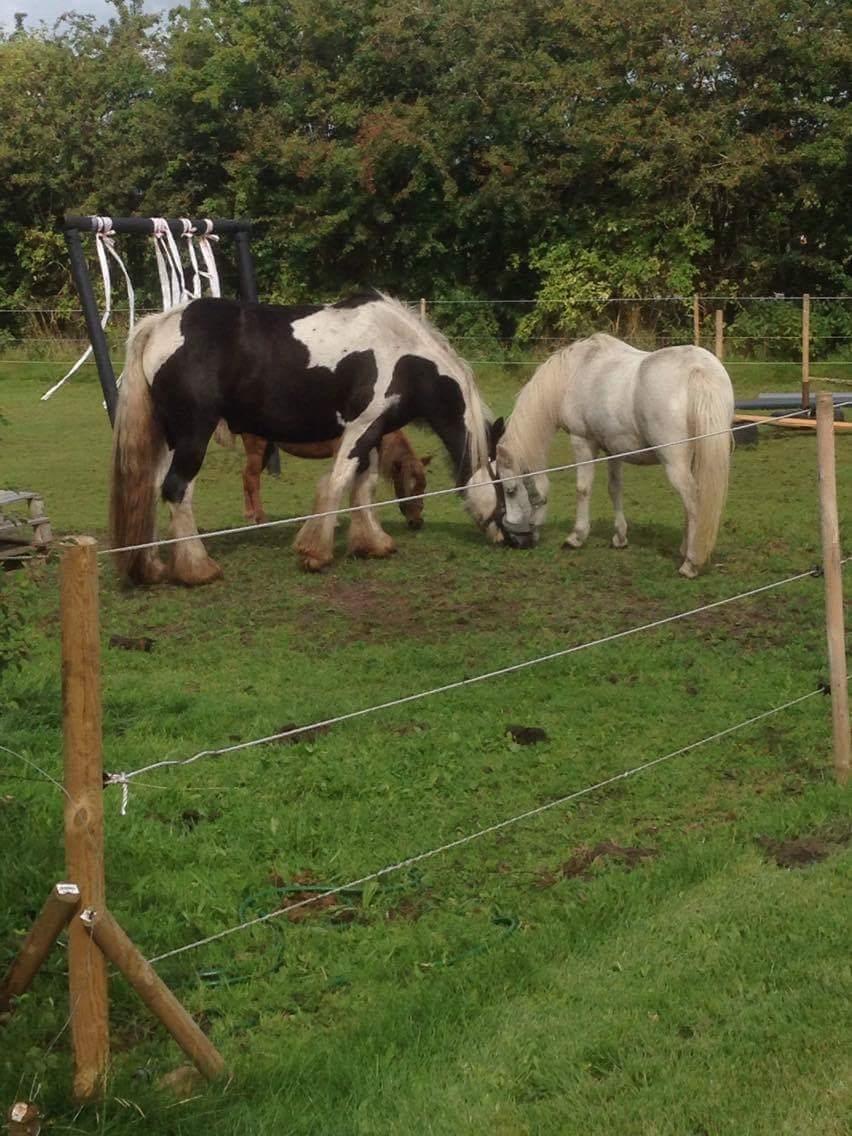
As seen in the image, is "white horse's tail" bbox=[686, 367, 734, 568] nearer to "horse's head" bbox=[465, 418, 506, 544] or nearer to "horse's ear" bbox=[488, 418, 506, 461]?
"horse's head" bbox=[465, 418, 506, 544]

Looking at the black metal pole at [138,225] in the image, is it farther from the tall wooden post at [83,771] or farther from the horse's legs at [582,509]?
the tall wooden post at [83,771]

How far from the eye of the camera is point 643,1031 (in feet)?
10.4

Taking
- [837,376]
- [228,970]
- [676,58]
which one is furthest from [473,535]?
[676,58]

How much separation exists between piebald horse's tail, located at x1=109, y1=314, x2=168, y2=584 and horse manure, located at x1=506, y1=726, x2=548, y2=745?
360 cm

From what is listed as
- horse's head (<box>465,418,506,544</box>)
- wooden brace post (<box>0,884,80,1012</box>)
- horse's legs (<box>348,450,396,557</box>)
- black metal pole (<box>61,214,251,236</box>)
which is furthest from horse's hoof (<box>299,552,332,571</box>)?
wooden brace post (<box>0,884,80,1012</box>)

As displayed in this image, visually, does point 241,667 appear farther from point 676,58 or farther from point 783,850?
point 676,58

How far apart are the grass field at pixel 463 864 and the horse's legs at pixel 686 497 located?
253 mm

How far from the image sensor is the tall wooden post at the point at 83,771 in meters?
2.67

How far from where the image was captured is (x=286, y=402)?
28.8ft

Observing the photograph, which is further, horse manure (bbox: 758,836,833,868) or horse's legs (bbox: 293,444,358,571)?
horse's legs (bbox: 293,444,358,571)

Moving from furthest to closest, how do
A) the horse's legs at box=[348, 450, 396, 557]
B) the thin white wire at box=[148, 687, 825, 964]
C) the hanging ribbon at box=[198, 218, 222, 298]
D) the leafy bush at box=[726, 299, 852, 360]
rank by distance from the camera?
the leafy bush at box=[726, 299, 852, 360] < the hanging ribbon at box=[198, 218, 222, 298] < the horse's legs at box=[348, 450, 396, 557] < the thin white wire at box=[148, 687, 825, 964]

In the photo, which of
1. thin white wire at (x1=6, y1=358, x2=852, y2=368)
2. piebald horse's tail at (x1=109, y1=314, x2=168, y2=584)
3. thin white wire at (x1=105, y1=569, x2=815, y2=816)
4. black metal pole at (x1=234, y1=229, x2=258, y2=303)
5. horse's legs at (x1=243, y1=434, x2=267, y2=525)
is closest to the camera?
thin white wire at (x1=105, y1=569, x2=815, y2=816)

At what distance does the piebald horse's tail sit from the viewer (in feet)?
27.1

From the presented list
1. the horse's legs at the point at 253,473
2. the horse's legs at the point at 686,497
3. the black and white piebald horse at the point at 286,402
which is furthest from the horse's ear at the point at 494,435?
the horse's legs at the point at 253,473
